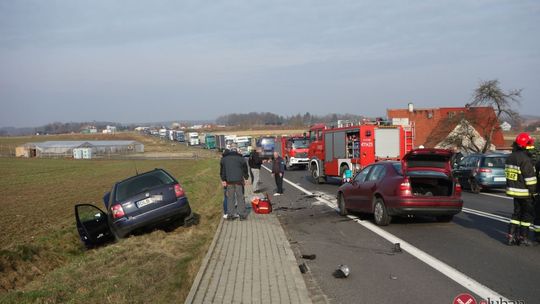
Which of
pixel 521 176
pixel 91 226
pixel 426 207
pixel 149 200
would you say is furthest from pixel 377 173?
pixel 91 226

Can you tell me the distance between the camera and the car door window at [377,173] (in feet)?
38.8

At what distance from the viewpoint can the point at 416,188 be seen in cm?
1139

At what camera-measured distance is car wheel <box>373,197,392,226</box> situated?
11297mm

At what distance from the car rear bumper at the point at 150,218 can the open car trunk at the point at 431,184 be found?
5.11 metres

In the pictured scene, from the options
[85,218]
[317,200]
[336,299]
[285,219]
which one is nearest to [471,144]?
[317,200]

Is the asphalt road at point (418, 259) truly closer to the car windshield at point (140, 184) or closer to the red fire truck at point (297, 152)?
the car windshield at point (140, 184)

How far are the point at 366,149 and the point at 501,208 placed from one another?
264 inches

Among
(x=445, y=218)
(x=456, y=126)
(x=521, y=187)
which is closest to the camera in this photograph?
(x=521, y=187)

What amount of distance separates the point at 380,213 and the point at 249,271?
4835 mm

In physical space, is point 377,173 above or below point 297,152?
above

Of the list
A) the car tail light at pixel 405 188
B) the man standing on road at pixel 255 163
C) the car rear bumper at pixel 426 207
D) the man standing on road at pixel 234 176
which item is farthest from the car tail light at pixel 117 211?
the man standing on road at pixel 255 163

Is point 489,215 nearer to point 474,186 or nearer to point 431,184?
point 431,184

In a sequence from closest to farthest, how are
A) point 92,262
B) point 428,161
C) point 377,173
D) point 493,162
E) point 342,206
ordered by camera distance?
point 92,262, point 428,161, point 377,173, point 342,206, point 493,162

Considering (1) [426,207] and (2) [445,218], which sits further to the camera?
(2) [445,218]
